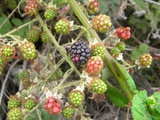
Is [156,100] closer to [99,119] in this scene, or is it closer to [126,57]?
[99,119]

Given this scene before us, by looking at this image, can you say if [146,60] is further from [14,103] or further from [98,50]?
[14,103]

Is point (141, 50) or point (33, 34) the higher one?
point (33, 34)

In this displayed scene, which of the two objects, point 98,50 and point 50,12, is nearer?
point 98,50

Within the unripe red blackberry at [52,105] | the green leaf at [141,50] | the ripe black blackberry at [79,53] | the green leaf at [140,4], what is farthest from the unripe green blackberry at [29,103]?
the green leaf at [140,4]

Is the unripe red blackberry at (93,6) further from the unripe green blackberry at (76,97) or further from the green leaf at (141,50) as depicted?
the green leaf at (141,50)

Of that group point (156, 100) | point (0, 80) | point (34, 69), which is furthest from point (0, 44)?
point (156, 100)

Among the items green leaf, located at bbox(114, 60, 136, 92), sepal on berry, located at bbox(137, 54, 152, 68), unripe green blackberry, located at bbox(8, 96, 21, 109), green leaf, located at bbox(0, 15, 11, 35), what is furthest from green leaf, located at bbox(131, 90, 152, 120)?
green leaf, located at bbox(0, 15, 11, 35)

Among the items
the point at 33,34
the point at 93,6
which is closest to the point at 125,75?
the point at 93,6
